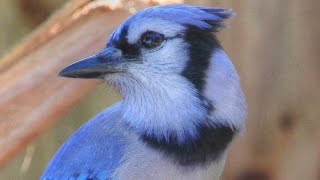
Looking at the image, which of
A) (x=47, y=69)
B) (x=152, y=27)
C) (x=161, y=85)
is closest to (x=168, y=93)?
(x=161, y=85)

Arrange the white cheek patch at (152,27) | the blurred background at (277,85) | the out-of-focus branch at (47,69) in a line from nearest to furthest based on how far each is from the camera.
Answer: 1. the white cheek patch at (152,27)
2. the out-of-focus branch at (47,69)
3. the blurred background at (277,85)

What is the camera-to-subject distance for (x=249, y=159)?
196 cm

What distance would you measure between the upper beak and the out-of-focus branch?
282 millimetres

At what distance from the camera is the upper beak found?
1533mm

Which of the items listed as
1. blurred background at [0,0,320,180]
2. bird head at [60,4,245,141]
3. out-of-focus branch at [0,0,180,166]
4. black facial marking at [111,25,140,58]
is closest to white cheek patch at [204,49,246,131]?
bird head at [60,4,245,141]

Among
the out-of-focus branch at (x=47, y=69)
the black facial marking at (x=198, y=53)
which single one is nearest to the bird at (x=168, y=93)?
the black facial marking at (x=198, y=53)

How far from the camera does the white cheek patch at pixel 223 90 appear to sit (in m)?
1.56

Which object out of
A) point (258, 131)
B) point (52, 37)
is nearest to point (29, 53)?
point (52, 37)

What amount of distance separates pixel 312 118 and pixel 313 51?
0.47ft

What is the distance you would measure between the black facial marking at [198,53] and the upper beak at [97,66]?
4.6 inches

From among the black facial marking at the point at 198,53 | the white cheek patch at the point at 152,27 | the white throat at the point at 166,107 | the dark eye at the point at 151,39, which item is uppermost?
the white cheek patch at the point at 152,27

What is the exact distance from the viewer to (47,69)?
1853mm

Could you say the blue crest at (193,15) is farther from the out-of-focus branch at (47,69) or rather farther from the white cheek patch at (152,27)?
the out-of-focus branch at (47,69)

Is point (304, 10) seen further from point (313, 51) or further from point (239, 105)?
point (239, 105)
